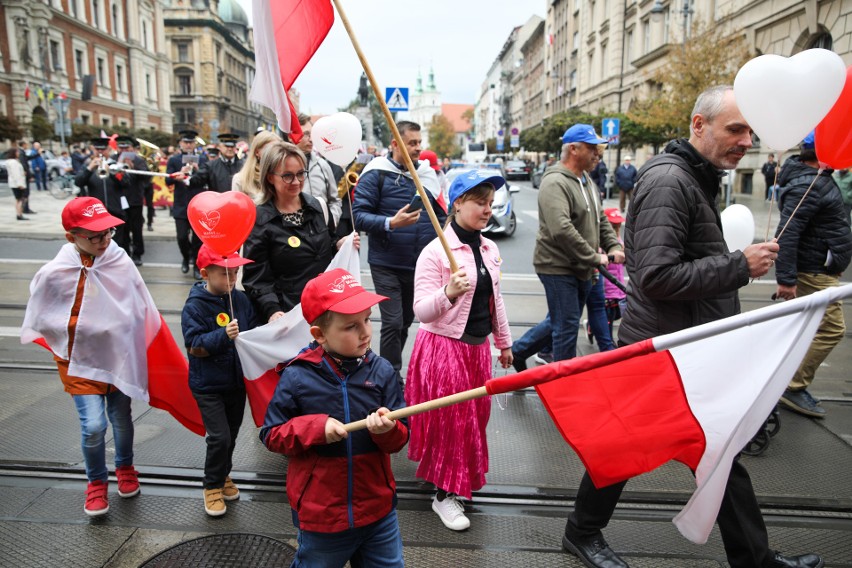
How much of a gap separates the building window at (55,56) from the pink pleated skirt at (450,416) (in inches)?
2211

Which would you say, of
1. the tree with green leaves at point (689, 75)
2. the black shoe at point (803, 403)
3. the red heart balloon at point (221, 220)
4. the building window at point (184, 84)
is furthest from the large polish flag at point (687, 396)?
the building window at point (184, 84)

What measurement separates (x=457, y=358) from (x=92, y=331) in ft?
6.34

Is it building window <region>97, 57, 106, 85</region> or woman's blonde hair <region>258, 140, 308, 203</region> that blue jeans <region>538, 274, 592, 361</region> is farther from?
building window <region>97, 57, 106, 85</region>

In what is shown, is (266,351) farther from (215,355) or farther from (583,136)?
(583,136)

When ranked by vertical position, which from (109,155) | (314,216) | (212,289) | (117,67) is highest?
(117,67)

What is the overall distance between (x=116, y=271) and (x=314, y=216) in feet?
3.74

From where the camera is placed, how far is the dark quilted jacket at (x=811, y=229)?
14.1 ft

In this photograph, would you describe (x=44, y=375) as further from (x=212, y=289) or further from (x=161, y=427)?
(x=212, y=289)

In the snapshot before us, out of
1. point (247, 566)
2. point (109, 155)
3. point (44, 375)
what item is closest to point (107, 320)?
point (247, 566)

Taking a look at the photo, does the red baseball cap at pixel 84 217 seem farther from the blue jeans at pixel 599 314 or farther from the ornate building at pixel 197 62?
the ornate building at pixel 197 62

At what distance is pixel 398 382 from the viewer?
2.38 metres

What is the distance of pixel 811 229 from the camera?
4457mm

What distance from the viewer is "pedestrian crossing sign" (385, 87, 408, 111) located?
41.9 feet

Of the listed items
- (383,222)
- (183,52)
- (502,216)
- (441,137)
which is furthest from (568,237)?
(441,137)
